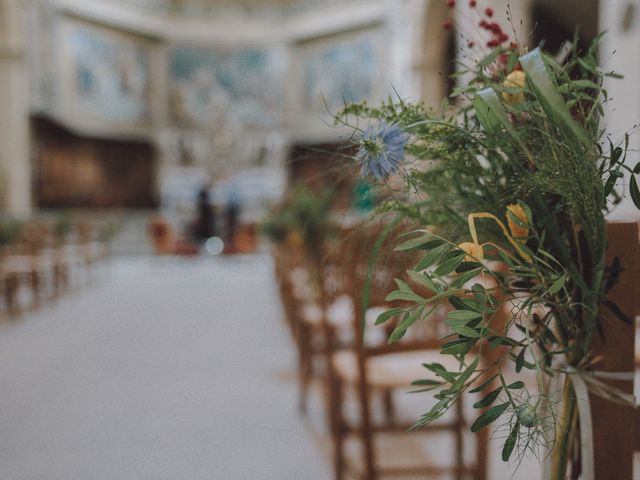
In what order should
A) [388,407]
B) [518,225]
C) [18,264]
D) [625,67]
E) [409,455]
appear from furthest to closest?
[18,264] < [625,67] < [388,407] < [409,455] < [518,225]

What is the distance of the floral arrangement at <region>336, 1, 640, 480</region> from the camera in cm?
75

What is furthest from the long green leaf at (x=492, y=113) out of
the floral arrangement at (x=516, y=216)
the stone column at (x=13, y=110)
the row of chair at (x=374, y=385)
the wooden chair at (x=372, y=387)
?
the stone column at (x=13, y=110)

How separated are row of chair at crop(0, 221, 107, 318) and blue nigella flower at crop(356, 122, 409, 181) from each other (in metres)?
6.54

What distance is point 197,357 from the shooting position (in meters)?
4.75

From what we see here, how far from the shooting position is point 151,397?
3.64 metres

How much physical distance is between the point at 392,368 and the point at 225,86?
1836 centimetres

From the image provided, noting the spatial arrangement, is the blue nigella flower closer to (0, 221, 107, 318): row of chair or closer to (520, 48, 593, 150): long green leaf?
(520, 48, 593, 150): long green leaf

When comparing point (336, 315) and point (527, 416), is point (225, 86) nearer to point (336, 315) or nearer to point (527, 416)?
point (336, 315)

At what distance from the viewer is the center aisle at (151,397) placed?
2637 mm

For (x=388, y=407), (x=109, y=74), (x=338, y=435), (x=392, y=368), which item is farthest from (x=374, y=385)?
(x=109, y=74)

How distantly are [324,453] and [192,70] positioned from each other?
18.1 metres

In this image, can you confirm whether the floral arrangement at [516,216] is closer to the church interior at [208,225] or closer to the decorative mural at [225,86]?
the church interior at [208,225]

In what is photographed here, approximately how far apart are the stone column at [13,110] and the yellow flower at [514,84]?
520 inches

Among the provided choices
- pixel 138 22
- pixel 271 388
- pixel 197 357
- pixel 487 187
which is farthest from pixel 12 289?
pixel 138 22
